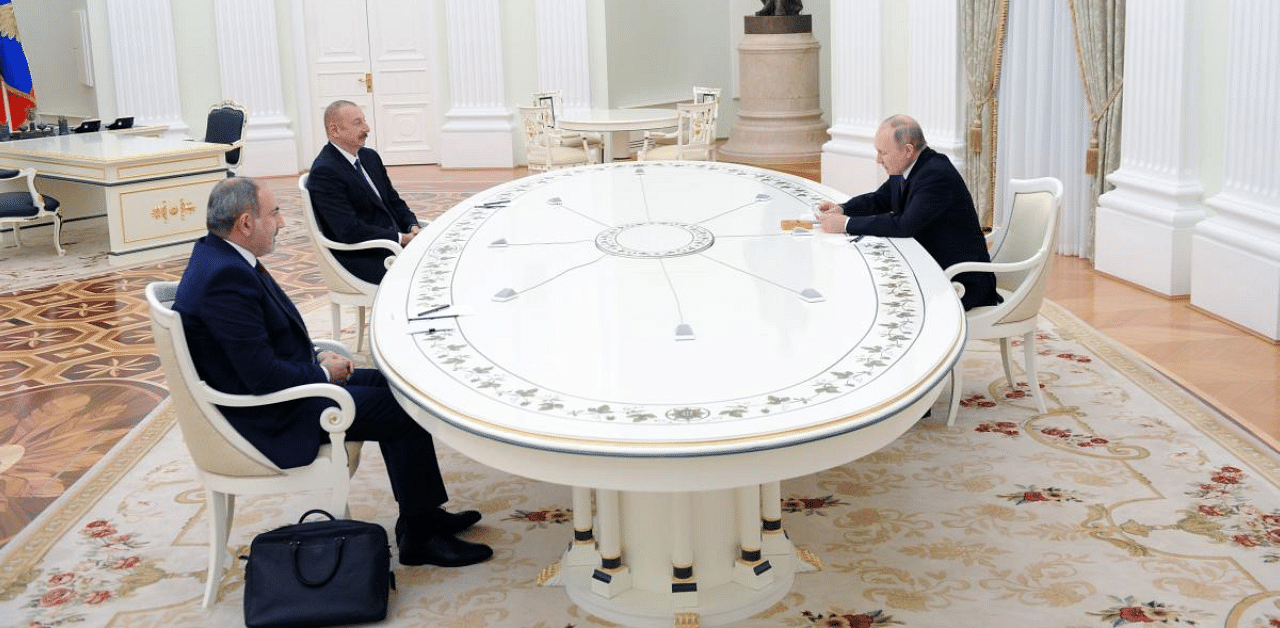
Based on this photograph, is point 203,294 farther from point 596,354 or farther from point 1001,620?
point 1001,620

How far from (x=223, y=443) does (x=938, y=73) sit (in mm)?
6668

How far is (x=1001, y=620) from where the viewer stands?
3.29 m

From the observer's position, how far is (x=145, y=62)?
38.4 ft

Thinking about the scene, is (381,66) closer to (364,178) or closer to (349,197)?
(364,178)

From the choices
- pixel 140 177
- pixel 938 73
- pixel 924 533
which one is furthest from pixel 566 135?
pixel 924 533

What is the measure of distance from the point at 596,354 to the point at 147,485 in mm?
2261

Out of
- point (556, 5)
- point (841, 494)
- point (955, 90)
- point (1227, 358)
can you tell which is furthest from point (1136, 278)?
point (556, 5)

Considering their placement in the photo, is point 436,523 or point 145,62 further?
point 145,62

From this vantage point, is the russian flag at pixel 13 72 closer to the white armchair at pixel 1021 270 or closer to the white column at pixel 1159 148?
the white column at pixel 1159 148

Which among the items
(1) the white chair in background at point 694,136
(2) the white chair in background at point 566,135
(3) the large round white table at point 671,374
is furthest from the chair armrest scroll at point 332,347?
(2) the white chair in background at point 566,135

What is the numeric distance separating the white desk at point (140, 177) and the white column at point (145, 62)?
8.48ft

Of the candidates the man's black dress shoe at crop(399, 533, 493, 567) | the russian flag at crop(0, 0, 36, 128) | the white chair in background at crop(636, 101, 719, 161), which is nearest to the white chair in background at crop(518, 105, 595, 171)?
the white chair in background at crop(636, 101, 719, 161)

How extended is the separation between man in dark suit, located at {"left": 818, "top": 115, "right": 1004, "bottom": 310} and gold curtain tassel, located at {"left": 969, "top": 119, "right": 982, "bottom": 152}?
3.67 meters

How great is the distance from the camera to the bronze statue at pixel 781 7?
12.3 m
